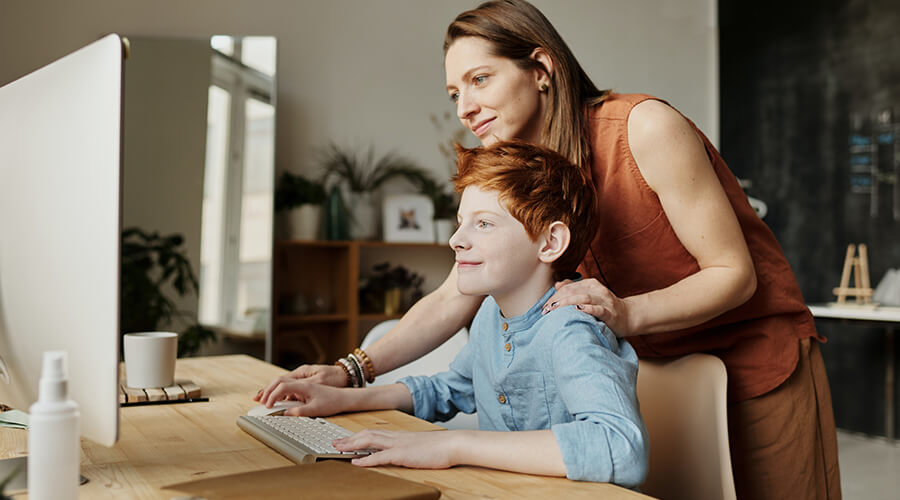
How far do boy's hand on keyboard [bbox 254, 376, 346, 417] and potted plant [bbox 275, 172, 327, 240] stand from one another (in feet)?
10.1

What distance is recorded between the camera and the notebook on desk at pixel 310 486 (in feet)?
2.20

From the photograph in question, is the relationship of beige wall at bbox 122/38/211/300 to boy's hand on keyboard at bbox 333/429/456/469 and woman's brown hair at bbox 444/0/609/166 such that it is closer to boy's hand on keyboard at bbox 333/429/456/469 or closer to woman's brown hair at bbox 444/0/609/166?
woman's brown hair at bbox 444/0/609/166

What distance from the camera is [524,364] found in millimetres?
1043

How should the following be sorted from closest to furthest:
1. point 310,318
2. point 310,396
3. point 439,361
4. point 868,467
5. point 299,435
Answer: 1. point 299,435
2. point 310,396
3. point 439,361
4. point 868,467
5. point 310,318

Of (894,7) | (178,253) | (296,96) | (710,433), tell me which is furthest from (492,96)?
(894,7)

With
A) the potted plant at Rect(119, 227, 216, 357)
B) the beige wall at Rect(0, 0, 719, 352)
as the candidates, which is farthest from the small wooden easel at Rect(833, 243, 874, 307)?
the potted plant at Rect(119, 227, 216, 357)

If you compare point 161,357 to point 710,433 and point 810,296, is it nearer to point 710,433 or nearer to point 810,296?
point 710,433

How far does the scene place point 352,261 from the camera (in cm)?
430

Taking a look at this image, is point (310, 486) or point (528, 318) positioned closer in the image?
point (310, 486)

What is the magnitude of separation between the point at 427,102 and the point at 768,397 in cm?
379

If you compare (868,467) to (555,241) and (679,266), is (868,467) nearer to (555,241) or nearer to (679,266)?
(679,266)

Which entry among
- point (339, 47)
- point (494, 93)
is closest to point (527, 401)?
point (494, 93)

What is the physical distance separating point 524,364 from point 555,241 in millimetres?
175

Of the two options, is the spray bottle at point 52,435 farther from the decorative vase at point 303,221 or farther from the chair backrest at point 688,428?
the decorative vase at point 303,221
